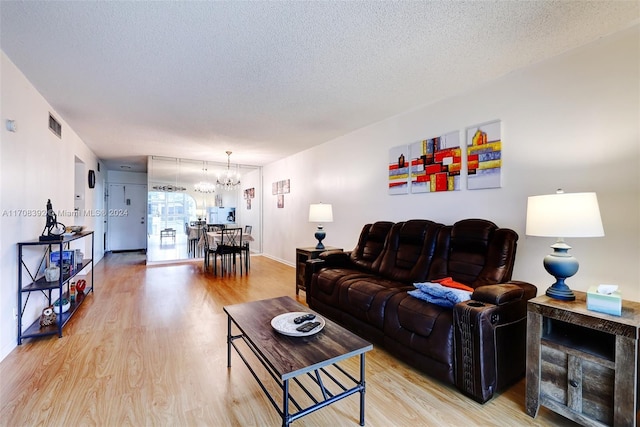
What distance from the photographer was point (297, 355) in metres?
1.47

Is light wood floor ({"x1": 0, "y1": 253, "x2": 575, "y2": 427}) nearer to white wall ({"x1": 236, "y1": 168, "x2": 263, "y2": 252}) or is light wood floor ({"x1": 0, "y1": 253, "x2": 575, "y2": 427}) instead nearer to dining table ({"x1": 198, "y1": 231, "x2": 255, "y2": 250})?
dining table ({"x1": 198, "y1": 231, "x2": 255, "y2": 250})

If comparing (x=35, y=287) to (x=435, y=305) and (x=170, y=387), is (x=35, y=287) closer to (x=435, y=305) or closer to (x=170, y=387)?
(x=170, y=387)

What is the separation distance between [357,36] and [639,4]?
67.9 inches

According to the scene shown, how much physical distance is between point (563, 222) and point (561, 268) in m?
0.31

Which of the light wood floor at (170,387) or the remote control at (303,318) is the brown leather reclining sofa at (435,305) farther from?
the remote control at (303,318)

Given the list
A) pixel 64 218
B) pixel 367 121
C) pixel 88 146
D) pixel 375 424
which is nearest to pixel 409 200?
pixel 367 121

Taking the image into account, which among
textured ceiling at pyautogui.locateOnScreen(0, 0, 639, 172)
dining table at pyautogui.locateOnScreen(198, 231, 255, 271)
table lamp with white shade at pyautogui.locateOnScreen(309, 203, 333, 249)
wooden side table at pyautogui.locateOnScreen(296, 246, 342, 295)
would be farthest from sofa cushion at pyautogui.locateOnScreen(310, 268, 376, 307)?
dining table at pyautogui.locateOnScreen(198, 231, 255, 271)

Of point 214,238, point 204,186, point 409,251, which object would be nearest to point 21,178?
point 214,238

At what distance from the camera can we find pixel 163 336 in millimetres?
2703

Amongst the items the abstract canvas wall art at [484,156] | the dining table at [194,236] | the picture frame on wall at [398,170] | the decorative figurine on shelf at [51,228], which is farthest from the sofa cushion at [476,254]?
the dining table at [194,236]

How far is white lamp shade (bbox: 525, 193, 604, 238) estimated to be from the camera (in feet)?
5.37

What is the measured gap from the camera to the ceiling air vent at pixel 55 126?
3.39m

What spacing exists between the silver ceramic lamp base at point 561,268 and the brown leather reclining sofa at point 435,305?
0.21 meters

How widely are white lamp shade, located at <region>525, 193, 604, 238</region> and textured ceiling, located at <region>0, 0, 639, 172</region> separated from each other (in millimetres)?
1199
